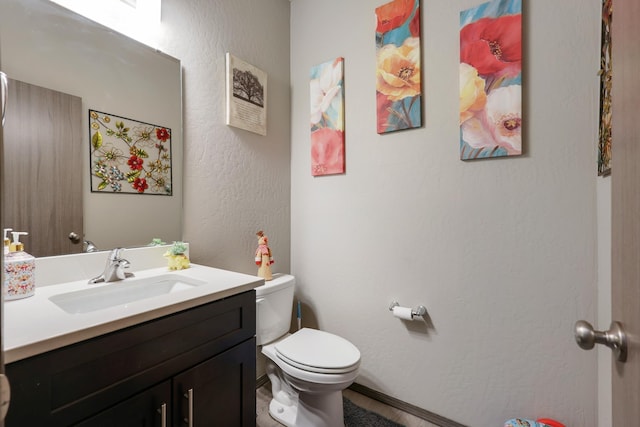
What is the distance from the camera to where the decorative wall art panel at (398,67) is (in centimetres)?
152

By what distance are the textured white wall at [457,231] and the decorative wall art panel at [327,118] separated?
0.06 metres

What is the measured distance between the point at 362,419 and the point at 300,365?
0.59 meters

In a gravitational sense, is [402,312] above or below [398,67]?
below

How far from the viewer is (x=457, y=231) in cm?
146

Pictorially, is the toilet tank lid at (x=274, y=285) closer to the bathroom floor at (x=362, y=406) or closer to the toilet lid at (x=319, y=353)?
the toilet lid at (x=319, y=353)

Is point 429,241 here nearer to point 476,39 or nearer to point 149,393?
point 476,39

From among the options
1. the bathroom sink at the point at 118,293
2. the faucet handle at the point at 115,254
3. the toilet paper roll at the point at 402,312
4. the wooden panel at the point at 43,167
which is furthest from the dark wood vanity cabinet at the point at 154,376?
the toilet paper roll at the point at 402,312

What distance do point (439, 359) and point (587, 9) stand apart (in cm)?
171

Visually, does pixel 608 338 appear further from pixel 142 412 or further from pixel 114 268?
pixel 114 268

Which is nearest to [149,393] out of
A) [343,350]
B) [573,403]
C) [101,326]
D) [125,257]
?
[101,326]

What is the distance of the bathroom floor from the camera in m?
1.52

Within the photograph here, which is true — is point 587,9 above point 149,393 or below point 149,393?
above

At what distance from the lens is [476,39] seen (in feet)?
4.45

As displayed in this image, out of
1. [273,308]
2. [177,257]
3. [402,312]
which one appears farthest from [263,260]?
[402,312]
